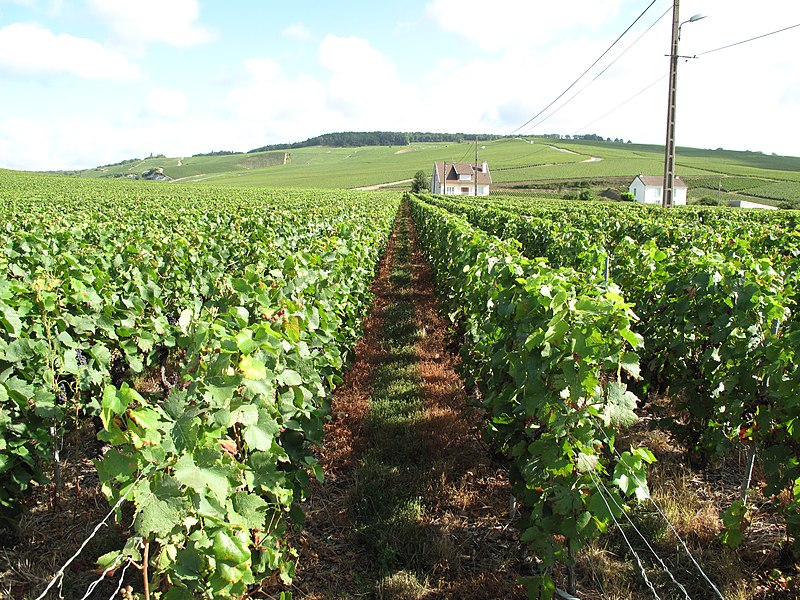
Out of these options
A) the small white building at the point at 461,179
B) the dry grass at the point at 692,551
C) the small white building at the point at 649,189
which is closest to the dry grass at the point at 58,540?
the dry grass at the point at 692,551

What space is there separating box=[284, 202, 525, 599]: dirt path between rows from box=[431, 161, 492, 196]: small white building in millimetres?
75309

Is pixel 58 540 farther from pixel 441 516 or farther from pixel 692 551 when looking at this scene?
pixel 692 551

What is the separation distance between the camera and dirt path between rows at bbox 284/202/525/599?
3242mm

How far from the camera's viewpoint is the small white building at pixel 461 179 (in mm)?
79938

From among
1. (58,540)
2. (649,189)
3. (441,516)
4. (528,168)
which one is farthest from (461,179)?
(58,540)

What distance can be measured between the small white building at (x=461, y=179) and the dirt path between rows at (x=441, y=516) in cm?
7531

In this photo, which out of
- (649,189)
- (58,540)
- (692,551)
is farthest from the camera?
(649,189)

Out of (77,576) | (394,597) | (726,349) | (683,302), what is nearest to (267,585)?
(394,597)

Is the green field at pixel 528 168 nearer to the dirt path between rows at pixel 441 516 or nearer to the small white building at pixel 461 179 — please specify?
the small white building at pixel 461 179

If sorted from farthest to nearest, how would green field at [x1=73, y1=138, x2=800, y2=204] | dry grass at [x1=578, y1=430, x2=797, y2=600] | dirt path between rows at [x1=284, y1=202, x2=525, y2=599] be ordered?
green field at [x1=73, y1=138, x2=800, y2=204]
dirt path between rows at [x1=284, y1=202, x2=525, y2=599]
dry grass at [x1=578, y1=430, x2=797, y2=600]

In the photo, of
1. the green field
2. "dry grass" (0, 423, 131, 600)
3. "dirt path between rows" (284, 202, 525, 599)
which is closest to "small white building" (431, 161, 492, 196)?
the green field

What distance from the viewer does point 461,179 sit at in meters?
81.8

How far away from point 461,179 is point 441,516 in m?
81.0

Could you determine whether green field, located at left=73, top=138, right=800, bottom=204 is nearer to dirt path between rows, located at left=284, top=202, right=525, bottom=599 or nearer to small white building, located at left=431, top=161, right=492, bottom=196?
small white building, located at left=431, top=161, right=492, bottom=196
